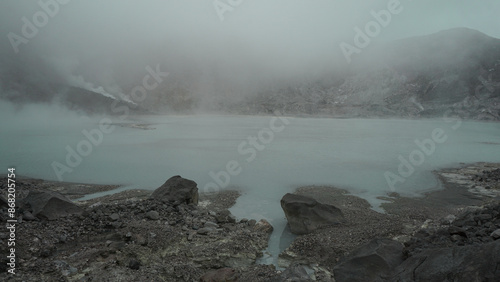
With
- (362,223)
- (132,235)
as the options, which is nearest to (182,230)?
(132,235)

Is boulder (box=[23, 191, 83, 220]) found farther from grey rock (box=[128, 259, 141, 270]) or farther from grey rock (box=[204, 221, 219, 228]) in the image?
grey rock (box=[204, 221, 219, 228])

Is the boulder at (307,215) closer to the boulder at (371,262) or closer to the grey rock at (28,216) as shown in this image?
the boulder at (371,262)

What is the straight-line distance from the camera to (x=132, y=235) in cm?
732

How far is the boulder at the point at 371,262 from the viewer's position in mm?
5152

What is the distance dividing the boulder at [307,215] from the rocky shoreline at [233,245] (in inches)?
13.6

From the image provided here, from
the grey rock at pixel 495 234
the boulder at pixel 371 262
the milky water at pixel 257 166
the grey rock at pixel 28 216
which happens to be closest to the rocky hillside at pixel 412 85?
the milky water at pixel 257 166

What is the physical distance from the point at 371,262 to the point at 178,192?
6470 millimetres

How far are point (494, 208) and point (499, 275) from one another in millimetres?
4075

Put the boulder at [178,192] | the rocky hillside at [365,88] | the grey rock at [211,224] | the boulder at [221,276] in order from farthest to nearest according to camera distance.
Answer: the rocky hillside at [365,88] → the boulder at [178,192] → the grey rock at [211,224] → the boulder at [221,276]

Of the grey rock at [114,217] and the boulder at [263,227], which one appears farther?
the boulder at [263,227]

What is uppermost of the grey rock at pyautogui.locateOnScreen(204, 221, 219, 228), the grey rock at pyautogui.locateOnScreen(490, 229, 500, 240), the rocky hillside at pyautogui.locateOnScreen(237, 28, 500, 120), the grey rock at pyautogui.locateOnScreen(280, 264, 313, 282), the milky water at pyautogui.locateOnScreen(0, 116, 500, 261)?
the rocky hillside at pyautogui.locateOnScreen(237, 28, 500, 120)

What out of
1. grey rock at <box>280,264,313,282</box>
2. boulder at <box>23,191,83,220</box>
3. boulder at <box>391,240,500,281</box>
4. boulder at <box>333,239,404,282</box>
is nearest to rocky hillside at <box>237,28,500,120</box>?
boulder at <box>333,239,404,282</box>

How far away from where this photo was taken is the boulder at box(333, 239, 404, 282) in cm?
515
